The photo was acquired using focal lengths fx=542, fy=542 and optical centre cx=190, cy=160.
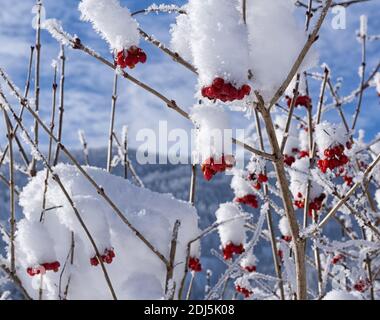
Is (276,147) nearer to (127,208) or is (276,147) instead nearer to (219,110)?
(219,110)

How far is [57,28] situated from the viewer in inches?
67.9

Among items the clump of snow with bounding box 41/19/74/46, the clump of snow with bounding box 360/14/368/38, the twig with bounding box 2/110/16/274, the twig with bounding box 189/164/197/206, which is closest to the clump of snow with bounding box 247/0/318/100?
the clump of snow with bounding box 41/19/74/46

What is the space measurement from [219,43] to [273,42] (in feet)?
0.79

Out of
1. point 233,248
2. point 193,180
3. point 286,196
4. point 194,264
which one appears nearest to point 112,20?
point 286,196

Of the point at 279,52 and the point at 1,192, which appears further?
the point at 1,192

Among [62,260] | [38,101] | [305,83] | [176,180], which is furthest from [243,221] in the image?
[176,180]

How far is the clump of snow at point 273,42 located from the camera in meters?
1.48

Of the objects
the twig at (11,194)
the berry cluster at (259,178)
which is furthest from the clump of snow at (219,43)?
the berry cluster at (259,178)

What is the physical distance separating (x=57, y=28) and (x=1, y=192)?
40847 millimetres

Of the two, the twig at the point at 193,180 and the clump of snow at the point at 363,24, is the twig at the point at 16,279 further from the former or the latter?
the clump of snow at the point at 363,24

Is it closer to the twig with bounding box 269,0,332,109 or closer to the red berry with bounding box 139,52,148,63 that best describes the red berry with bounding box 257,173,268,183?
the red berry with bounding box 139,52,148,63

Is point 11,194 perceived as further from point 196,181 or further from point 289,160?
point 289,160

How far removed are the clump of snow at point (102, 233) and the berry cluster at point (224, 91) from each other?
1154mm

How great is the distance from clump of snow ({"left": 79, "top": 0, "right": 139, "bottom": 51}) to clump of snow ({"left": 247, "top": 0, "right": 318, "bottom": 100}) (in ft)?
1.18
